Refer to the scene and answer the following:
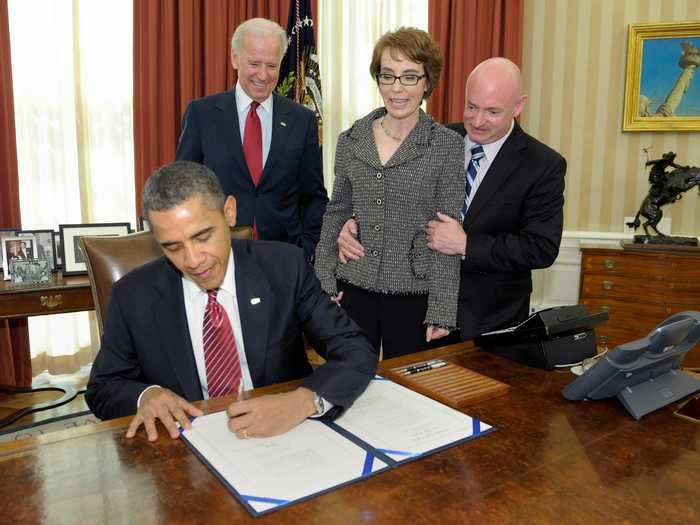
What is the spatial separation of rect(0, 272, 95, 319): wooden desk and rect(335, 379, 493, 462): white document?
230 cm

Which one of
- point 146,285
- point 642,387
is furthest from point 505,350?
point 146,285

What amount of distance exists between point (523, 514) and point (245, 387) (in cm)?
91

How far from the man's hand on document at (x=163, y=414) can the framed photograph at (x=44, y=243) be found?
2415mm

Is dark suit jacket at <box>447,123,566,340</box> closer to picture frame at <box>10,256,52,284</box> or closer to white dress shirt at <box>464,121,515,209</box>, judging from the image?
white dress shirt at <box>464,121,515,209</box>

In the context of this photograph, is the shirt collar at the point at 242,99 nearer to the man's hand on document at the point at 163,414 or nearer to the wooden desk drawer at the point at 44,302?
the wooden desk drawer at the point at 44,302

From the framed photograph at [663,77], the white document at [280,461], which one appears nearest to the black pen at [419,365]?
the white document at [280,461]

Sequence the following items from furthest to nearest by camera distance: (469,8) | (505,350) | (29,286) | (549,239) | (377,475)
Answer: (469,8) < (29,286) < (549,239) < (505,350) < (377,475)

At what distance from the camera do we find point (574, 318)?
175 centimetres

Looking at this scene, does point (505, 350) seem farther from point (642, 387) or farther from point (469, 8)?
point (469, 8)

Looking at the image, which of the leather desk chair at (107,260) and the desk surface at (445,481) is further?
the leather desk chair at (107,260)

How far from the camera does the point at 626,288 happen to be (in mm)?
4238

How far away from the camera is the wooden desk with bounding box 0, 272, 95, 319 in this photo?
10.2 ft

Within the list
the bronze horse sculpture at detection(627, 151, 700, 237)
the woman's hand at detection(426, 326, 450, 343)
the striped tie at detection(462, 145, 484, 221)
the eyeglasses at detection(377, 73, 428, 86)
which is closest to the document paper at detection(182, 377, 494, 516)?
the woman's hand at detection(426, 326, 450, 343)

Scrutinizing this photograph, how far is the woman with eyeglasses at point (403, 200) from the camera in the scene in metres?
2.06
